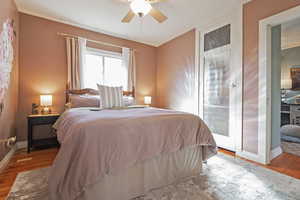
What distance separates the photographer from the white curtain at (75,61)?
11.2 feet

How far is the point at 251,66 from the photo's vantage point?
2510mm

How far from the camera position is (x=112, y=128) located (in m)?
1.38

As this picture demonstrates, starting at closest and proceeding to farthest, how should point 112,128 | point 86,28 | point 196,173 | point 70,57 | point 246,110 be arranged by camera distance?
point 112,128, point 196,173, point 246,110, point 70,57, point 86,28

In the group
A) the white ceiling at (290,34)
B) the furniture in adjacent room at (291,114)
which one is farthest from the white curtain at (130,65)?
the furniture in adjacent room at (291,114)

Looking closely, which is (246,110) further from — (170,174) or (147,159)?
(147,159)

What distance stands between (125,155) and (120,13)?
2.89 meters

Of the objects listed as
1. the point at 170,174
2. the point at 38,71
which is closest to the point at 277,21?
the point at 170,174

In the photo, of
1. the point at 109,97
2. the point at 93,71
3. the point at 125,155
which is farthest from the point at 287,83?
the point at 93,71

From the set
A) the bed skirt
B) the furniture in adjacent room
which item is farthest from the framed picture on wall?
the bed skirt

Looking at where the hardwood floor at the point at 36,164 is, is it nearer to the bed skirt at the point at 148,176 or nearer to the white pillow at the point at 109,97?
the bed skirt at the point at 148,176

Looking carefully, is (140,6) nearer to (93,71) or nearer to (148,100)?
(93,71)

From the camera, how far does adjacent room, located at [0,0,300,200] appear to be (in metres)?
1.46

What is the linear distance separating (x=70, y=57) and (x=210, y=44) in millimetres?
3281

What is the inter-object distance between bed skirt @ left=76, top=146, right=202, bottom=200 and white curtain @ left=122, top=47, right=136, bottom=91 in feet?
9.42
